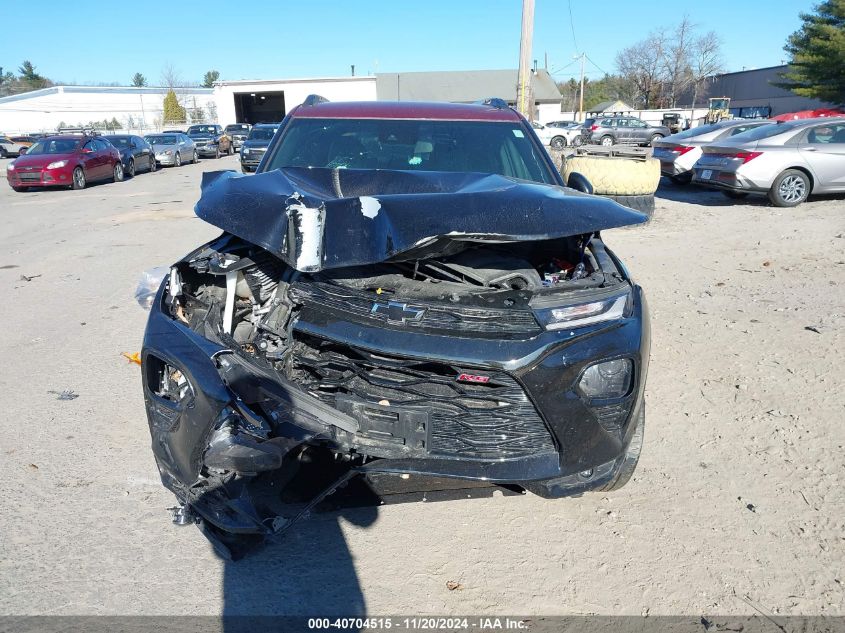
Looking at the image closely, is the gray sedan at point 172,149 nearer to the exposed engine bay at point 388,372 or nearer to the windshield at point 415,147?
the windshield at point 415,147

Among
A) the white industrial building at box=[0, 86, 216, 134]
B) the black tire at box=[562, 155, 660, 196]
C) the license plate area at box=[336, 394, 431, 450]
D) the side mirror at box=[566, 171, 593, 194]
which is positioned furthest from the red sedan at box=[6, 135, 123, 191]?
the white industrial building at box=[0, 86, 216, 134]

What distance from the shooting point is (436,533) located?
116 inches

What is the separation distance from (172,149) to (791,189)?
75.0 ft

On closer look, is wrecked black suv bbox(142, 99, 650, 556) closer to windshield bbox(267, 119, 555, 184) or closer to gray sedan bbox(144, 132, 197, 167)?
windshield bbox(267, 119, 555, 184)

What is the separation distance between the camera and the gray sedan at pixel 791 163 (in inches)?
464

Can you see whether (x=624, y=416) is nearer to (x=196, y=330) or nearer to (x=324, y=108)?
(x=196, y=330)

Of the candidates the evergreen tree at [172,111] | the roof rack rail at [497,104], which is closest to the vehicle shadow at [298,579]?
the roof rack rail at [497,104]

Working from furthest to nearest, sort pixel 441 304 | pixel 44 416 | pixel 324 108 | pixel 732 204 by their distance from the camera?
pixel 732 204 < pixel 324 108 < pixel 44 416 < pixel 441 304

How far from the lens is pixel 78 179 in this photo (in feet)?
59.2

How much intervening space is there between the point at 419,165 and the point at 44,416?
9.18 feet

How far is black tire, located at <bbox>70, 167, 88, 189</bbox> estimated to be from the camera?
17797 millimetres

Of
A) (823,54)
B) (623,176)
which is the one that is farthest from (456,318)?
(823,54)

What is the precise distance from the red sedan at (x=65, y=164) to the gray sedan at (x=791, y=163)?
16396mm

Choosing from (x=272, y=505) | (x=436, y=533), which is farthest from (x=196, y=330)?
(x=436, y=533)
